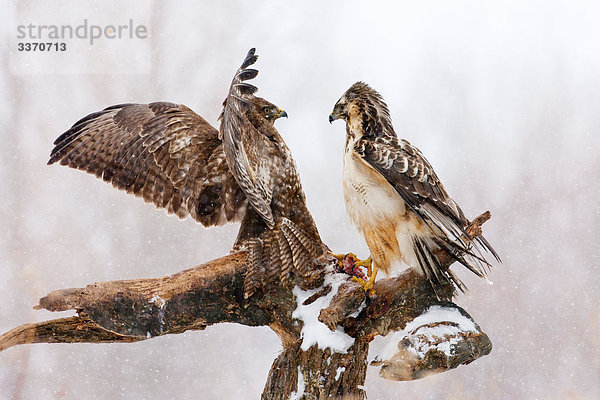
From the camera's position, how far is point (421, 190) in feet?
6.71

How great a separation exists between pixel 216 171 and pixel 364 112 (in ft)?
2.36

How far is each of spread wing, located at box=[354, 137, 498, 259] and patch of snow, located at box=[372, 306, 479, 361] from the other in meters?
0.24

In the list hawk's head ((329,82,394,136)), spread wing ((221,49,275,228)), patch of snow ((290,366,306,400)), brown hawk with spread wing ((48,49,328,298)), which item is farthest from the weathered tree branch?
hawk's head ((329,82,394,136))

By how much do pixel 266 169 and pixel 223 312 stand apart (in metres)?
0.62

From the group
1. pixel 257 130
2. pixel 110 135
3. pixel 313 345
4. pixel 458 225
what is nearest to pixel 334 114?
pixel 257 130

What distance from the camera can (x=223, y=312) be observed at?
2.55 metres

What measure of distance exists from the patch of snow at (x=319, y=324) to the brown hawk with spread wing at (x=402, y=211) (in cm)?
20

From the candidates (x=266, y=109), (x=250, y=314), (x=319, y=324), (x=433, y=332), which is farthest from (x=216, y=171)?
(x=433, y=332)

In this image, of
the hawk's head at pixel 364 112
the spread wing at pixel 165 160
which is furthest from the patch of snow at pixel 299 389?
the hawk's head at pixel 364 112

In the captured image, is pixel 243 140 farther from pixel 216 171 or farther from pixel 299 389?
pixel 299 389

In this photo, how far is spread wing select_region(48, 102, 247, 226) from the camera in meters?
2.67

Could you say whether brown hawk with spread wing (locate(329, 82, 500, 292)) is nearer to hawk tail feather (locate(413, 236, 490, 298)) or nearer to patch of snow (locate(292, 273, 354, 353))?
hawk tail feather (locate(413, 236, 490, 298))

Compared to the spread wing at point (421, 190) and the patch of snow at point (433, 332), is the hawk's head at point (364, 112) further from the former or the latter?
the patch of snow at point (433, 332)

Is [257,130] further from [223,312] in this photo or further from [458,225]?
[458,225]
